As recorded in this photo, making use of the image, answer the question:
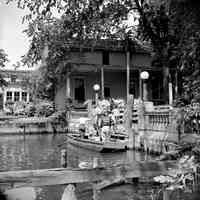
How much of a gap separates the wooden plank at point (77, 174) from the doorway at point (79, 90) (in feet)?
99.6

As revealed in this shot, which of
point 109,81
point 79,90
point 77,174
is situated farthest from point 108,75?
point 77,174

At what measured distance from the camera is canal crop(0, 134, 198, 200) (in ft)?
30.0

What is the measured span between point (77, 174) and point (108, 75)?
1274 inches

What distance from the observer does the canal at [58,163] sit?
360 inches

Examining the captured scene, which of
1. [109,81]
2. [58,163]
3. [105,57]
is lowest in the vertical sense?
[58,163]

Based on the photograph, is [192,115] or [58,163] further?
[58,163]

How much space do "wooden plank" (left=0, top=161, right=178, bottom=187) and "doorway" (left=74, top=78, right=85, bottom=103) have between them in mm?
30353

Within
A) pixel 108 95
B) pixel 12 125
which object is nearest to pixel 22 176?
pixel 12 125

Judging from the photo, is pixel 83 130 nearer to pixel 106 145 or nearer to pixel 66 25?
pixel 106 145

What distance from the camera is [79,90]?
35.8 metres

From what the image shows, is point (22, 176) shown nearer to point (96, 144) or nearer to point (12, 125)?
point (96, 144)

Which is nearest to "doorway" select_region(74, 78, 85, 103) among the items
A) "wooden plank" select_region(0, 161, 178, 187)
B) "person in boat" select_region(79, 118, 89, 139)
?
"person in boat" select_region(79, 118, 89, 139)

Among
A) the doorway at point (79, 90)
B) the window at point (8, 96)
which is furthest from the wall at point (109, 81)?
the window at point (8, 96)

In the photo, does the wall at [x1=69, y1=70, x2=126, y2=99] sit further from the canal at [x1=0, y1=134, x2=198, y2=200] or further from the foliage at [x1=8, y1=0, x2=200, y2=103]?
the foliage at [x1=8, y1=0, x2=200, y2=103]
